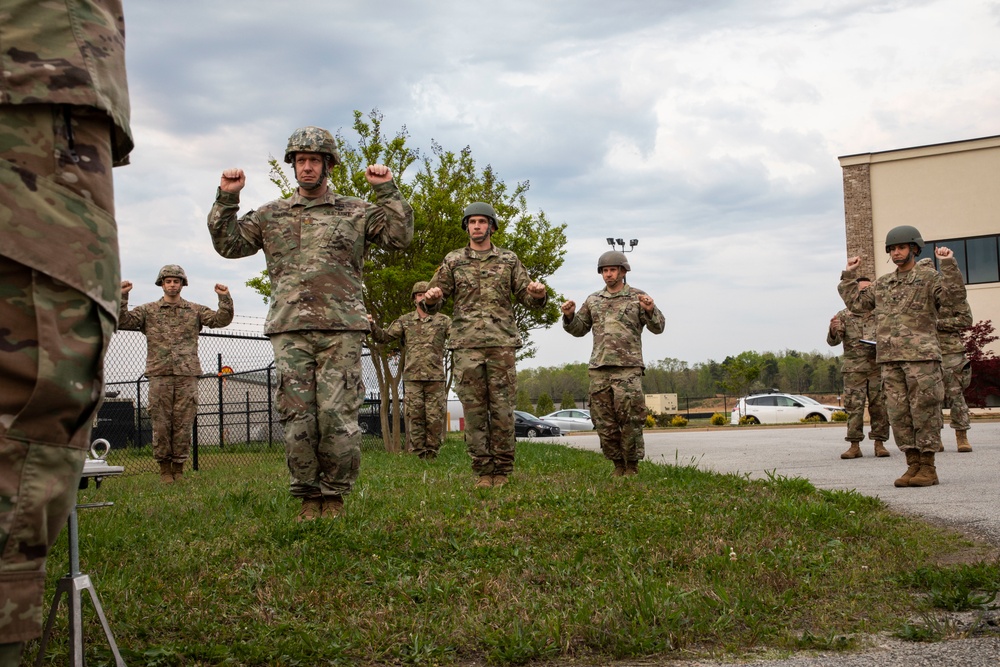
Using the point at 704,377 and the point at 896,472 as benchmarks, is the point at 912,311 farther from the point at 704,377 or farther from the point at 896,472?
the point at 704,377

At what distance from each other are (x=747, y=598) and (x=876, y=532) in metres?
2.09

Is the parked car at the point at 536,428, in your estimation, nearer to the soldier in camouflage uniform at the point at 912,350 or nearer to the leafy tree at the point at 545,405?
the leafy tree at the point at 545,405

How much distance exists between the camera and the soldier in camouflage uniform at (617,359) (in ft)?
32.1

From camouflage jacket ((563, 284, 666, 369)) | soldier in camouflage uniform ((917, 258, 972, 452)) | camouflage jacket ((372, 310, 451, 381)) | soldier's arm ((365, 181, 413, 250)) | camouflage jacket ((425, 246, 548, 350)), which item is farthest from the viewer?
camouflage jacket ((372, 310, 451, 381))

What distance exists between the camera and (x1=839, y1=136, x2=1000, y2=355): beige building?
→ 34.1 metres

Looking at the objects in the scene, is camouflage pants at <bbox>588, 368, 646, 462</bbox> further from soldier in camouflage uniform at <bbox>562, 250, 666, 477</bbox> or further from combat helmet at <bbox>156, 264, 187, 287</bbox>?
combat helmet at <bbox>156, 264, 187, 287</bbox>

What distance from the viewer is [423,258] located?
66.7ft

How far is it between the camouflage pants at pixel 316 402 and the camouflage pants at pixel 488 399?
98.0 inches

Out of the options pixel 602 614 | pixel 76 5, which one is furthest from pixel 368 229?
pixel 76 5

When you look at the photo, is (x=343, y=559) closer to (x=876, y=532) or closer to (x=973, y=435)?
(x=876, y=532)

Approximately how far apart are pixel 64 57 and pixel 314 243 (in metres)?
4.64

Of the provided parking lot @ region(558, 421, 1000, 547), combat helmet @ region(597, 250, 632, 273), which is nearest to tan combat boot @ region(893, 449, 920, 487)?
parking lot @ region(558, 421, 1000, 547)

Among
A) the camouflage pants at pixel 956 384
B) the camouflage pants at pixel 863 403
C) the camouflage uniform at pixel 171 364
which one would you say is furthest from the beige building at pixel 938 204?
the camouflage uniform at pixel 171 364

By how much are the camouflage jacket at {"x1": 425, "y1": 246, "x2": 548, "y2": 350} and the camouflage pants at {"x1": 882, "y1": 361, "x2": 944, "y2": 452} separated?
11.9ft
